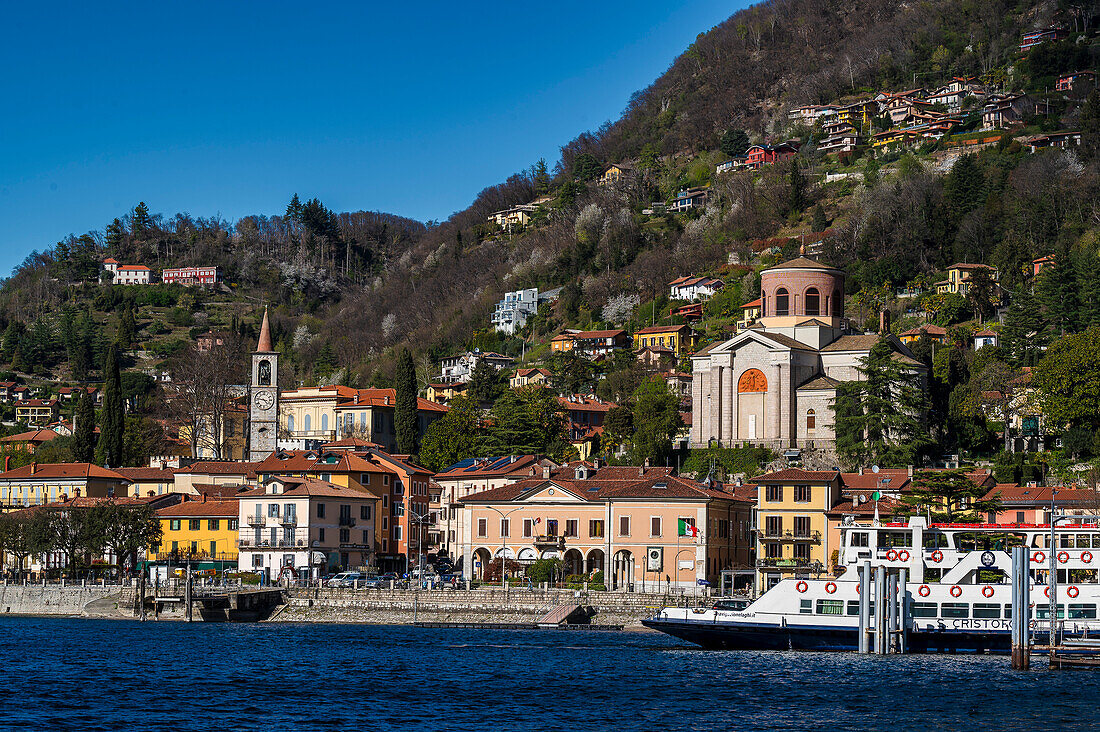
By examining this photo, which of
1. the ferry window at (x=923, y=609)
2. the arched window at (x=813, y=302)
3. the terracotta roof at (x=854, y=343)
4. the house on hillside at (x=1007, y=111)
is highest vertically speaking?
the house on hillside at (x=1007, y=111)

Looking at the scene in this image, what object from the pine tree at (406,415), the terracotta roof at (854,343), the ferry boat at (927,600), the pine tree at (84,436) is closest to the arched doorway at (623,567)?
the ferry boat at (927,600)

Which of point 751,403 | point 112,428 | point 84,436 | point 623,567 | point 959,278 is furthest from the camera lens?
point 959,278

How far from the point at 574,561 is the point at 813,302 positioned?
31098mm

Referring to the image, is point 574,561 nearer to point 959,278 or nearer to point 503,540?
point 503,540

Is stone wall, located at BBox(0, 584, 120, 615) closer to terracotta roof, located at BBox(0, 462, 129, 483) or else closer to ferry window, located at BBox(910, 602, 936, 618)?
terracotta roof, located at BBox(0, 462, 129, 483)

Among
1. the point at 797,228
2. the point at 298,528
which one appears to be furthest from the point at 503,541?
the point at 797,228

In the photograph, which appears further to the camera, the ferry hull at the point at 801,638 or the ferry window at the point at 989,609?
the ferry hull at the point at 801,638

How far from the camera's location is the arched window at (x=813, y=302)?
9975 cm

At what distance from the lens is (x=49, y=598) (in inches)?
3083

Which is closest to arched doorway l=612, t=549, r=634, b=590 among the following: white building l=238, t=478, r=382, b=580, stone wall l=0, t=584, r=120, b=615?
white building l=238, t=478, r=382, b=580

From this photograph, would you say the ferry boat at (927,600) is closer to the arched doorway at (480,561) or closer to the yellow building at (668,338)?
the arched doorway at (480,561)

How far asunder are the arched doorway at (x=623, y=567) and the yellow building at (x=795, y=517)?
647cm

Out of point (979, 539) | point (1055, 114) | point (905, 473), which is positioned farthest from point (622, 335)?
point (979, 539)

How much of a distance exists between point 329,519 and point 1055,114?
100478 mm
